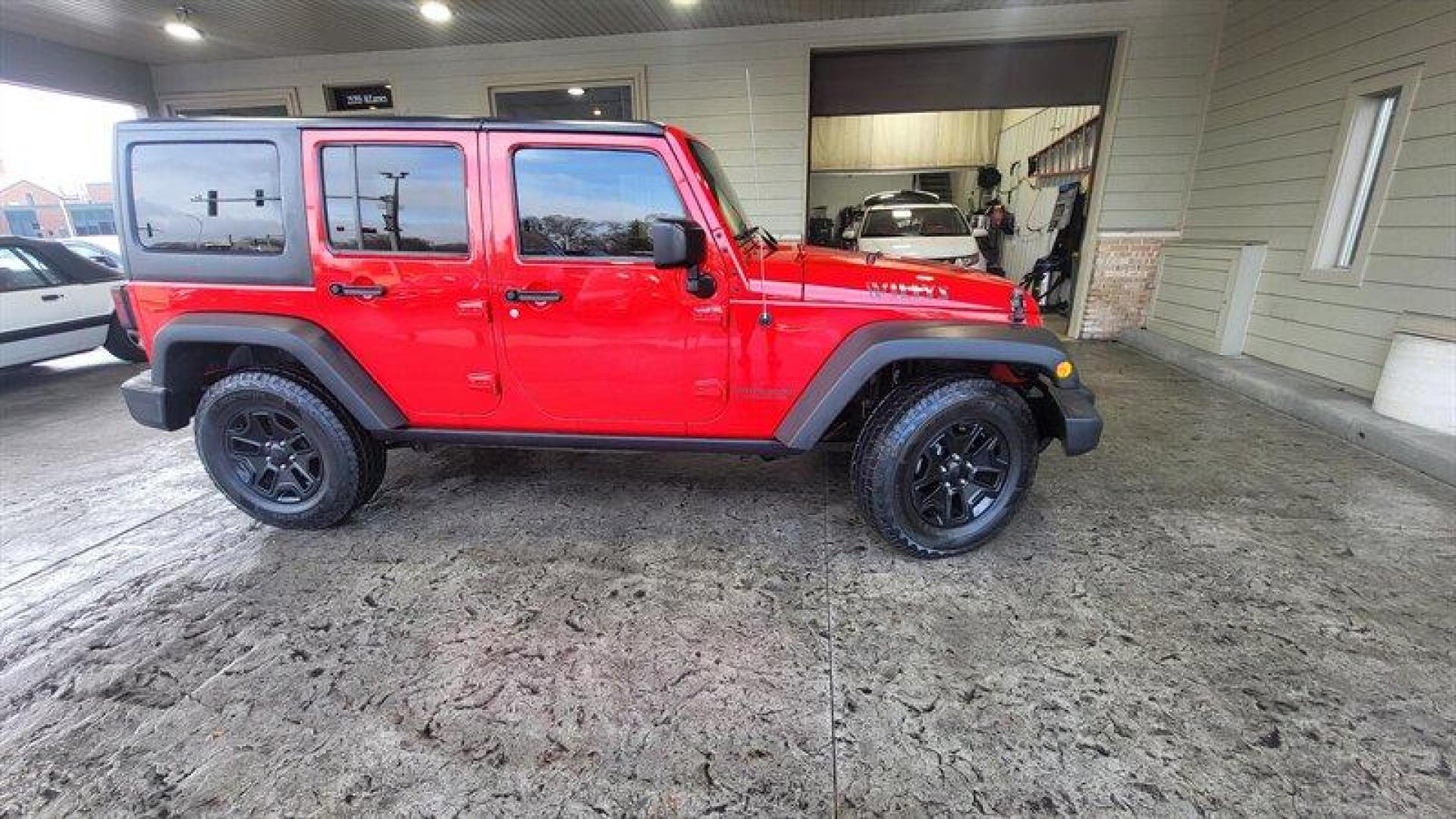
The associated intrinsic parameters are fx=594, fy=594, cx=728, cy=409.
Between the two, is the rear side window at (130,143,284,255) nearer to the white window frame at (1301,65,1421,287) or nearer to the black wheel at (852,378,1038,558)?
the black wheel at (852,378,1038,558)

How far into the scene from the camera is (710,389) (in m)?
2.54

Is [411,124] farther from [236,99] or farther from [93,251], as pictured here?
[236,99]

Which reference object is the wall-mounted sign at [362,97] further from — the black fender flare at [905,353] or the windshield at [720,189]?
the black fender flare at [905,353]

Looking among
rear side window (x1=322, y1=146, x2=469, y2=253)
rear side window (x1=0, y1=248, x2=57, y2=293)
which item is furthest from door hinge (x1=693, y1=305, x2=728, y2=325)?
rear side window (x1=0, y1=248, x2=57, y2=293)

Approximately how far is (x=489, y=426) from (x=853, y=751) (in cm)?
201

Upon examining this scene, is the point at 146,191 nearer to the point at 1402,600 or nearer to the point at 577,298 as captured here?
the point at 577,298

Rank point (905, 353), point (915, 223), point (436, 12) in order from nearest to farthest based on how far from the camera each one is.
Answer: point (905, 353), point (436, 12), point (915, 223)

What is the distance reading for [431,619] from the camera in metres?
Result: 2.21

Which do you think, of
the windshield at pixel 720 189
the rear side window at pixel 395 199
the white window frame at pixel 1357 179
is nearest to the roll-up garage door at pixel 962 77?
the white window frame at pixel 1357 179

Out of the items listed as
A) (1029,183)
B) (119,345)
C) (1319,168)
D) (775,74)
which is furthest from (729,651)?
(1029,183)

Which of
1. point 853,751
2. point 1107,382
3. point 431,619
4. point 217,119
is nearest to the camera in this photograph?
point 853,751

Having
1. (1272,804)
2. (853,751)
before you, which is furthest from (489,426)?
(1272,804)

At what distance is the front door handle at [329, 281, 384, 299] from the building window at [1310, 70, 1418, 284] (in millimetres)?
6329

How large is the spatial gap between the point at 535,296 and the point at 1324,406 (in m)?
5.14
